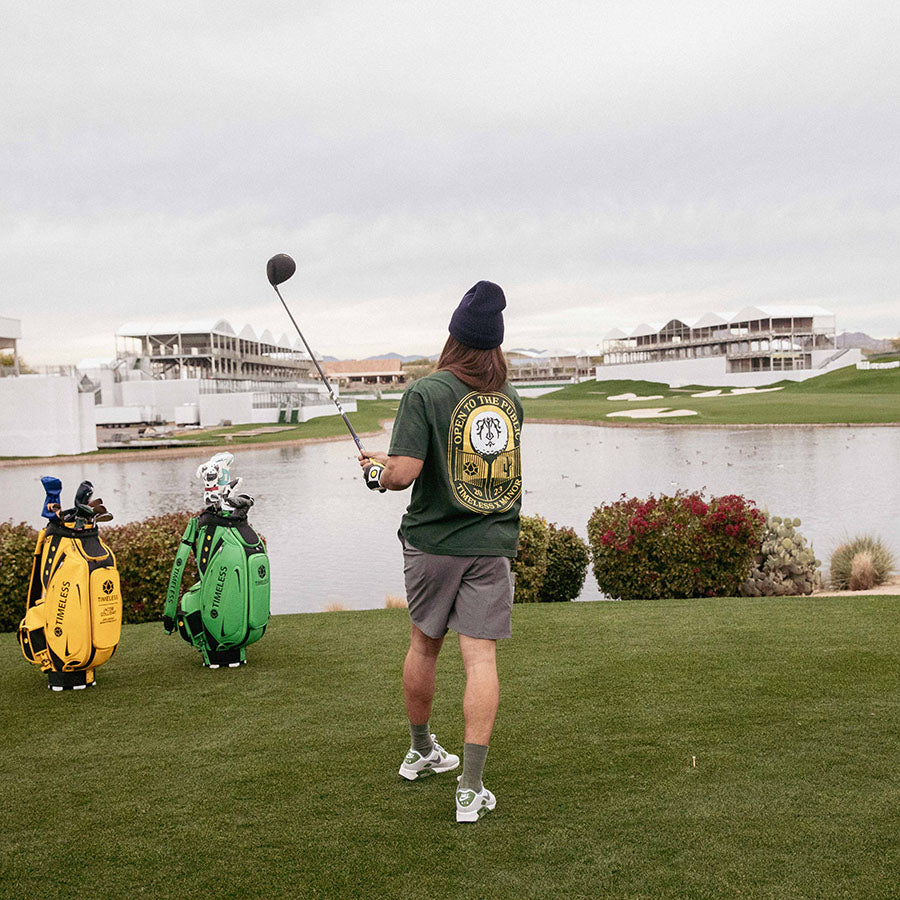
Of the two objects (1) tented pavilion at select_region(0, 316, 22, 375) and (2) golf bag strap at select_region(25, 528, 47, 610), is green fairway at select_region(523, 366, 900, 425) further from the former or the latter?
(2) golf bag strap at select_region(25, 528, 47, 610)

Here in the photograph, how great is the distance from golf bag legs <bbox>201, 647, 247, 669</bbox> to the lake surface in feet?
13.4

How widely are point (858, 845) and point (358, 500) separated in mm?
18608

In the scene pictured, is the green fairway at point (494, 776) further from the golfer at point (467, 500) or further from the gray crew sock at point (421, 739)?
the golfer at point (467, 500)

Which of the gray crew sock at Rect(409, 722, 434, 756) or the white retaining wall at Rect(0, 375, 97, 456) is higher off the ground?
the white retaining wall at Rect(0, 375, 97, 456)

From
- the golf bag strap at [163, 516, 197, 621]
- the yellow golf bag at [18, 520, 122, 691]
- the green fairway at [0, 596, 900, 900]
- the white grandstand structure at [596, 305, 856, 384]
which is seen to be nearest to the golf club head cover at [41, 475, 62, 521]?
the yellow golf bag at [18, 520, 122, 691]

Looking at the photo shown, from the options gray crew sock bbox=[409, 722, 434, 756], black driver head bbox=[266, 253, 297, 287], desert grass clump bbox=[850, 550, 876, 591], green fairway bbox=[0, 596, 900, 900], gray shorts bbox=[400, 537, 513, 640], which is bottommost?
desert grass clump bbox=[850, 550, 876, 591]

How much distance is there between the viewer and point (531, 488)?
23.7 meters

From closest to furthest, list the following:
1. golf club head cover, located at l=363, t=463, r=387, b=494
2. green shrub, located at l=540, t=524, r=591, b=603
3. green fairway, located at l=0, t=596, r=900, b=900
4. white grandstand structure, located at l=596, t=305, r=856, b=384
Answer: green fairway, located at l=0, t=596, r=900, b=900 < golf club head cover, located at l=363, t=463, r=387, b=494 < green shrub, located at l=540, t=524, r=591, b=603 < white grandstand structure, located at l=596, t=305, r=856, b=384

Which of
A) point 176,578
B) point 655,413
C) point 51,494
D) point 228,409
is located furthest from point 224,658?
point 228,409

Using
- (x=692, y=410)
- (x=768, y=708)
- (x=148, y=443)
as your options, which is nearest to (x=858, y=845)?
(x=768, y=708)

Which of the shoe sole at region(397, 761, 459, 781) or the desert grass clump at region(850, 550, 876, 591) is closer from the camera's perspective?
the shoe sole at region(397, 761, 459, 781)

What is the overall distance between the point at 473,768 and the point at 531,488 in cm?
1997

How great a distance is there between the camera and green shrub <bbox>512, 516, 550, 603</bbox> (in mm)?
9758

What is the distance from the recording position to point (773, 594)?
10023 millimetres
